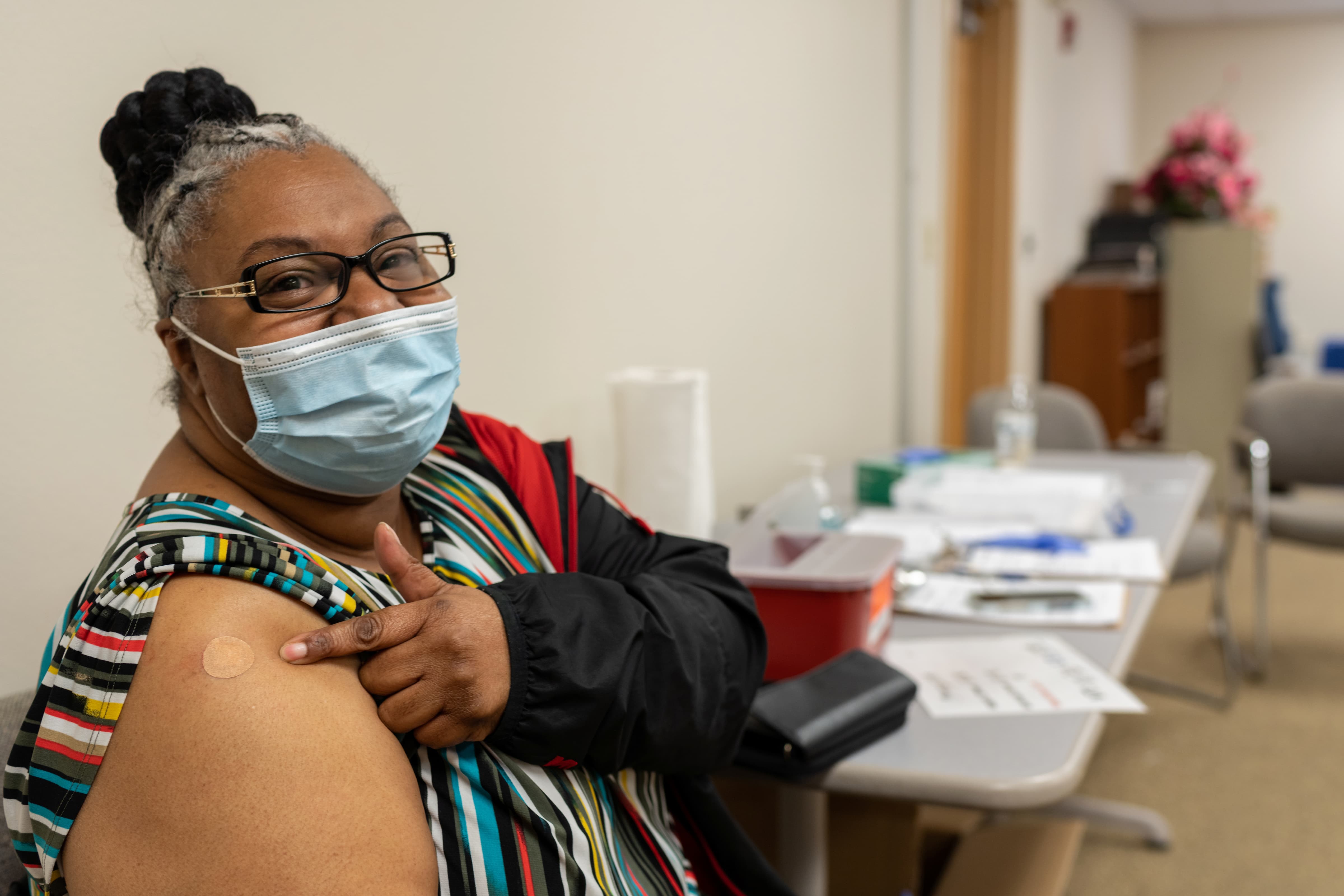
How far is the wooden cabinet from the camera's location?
5.28 metres

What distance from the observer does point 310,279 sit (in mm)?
922

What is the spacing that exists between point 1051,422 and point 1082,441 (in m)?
0.11

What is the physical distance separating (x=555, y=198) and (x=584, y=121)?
173 mm

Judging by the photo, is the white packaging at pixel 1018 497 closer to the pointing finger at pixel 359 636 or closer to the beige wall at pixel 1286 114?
the pointing finger at pixel 359 636

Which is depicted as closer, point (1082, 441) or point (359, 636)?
point (359, 636)

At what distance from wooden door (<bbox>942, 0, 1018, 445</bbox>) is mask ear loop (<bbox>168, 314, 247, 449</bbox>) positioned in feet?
12.3

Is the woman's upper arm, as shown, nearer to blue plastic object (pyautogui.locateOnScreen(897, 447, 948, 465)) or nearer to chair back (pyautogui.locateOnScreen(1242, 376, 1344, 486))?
blue plastic object (pyautogui.locateOnScreen(897, 447, 948, 465))

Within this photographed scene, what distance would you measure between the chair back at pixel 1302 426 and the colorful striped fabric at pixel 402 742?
10.8ft

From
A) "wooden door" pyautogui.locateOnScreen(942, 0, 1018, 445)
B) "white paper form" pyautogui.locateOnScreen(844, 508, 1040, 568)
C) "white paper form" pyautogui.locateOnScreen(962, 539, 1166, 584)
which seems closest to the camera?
"white paper form" pyautogui.locateOnScreen(962, 539, 1166, 584)

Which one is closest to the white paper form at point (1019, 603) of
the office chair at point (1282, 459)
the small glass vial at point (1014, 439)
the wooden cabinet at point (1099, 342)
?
the small glass vial at point (1014, 439)

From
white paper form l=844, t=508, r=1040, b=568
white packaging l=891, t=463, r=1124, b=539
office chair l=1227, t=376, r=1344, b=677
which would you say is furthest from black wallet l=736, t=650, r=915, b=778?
office chair l=1227, t=376, r=1344, b=677

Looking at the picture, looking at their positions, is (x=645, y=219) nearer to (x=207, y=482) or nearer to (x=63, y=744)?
(x=207, y=482)

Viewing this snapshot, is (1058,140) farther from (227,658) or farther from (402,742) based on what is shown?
(227,658)

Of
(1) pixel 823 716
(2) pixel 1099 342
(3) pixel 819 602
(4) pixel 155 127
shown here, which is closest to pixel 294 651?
(4) pixel 155 127
